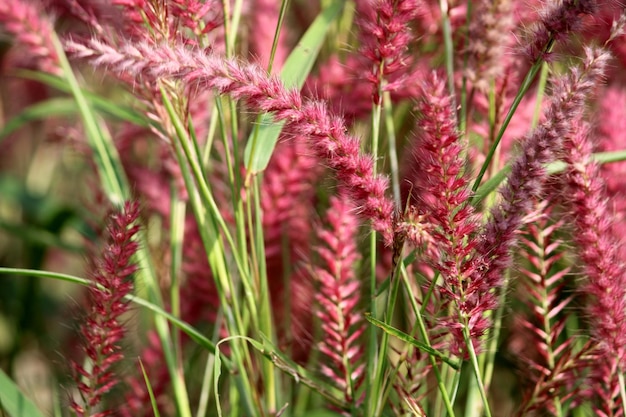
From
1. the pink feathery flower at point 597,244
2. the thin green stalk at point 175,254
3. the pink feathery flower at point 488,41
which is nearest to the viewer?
the pink feathery flower at point 597,244

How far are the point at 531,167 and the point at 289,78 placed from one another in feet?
1.06

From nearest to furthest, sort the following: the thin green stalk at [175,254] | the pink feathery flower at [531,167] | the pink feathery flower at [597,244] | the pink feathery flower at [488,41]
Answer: the pink feathery flower at [531,167]
the pink feathery flower at [597,244]
the pink feathery flower at [488,41]
the thin green stalk at [175,254]

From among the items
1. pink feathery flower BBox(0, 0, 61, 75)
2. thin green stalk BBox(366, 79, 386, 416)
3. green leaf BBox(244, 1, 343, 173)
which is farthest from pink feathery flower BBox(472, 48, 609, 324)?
pink feathery flower BBox(0, 0, 61, 75)

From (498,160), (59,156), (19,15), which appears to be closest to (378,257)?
(498,160)

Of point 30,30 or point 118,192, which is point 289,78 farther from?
point 30,30

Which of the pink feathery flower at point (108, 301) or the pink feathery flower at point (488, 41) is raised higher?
the pink feathery flower at point (488, 41)

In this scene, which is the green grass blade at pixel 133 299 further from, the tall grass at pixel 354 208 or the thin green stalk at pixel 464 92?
the thin green stalk at pixel 464 92

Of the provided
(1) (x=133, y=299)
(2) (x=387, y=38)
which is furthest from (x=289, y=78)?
(1) (x=133, y=299)

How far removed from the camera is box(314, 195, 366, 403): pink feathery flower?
0.79 metres

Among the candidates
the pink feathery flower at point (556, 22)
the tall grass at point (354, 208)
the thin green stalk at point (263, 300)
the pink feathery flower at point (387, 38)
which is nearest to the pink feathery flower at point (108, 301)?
the tall grass at point (354, 208)

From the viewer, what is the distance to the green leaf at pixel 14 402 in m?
0.75

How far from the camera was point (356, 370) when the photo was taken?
81cm

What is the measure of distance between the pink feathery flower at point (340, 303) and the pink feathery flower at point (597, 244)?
0.21 m

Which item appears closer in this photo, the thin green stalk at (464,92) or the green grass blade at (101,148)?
the thin green stalk at (464,92)
